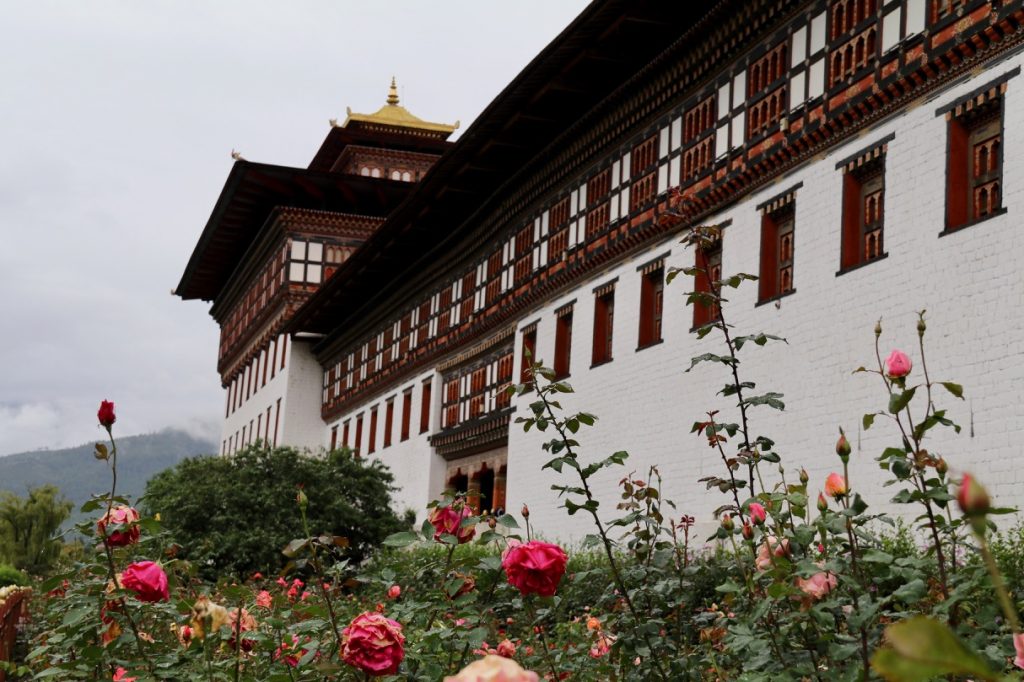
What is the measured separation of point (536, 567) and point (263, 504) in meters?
18.1

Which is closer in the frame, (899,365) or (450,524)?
(899,365)

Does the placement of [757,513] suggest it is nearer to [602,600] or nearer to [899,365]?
[899,365]

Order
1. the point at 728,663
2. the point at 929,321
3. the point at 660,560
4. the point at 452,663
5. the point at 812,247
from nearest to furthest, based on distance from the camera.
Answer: the point at 452,663, the point at 660,560, the point at 728,663, the point at 929,321, the point at 812,247

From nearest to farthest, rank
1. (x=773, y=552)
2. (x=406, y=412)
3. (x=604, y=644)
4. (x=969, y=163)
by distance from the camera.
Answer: (x=773, y=552), (x=604, y=644), (x=969, y=163), (x=406, y=412)

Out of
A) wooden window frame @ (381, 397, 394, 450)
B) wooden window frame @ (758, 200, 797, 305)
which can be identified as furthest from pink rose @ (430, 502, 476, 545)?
wooden window frame @ (381, 397, 394, 450)

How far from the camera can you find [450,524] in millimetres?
3395

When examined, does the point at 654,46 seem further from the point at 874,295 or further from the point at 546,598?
the point at 546,598

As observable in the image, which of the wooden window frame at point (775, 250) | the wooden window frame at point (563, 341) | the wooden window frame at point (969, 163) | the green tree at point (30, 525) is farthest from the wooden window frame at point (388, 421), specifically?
the wooden window frame at point (969, 163)

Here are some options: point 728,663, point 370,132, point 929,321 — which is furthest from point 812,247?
point 370,132

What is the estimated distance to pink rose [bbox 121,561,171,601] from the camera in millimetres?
3184

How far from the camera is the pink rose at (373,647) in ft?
8.64

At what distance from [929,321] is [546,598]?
30.3 feet

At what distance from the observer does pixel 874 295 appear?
12602mm

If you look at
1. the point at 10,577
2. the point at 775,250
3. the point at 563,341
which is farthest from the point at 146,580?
the point at 10,577
